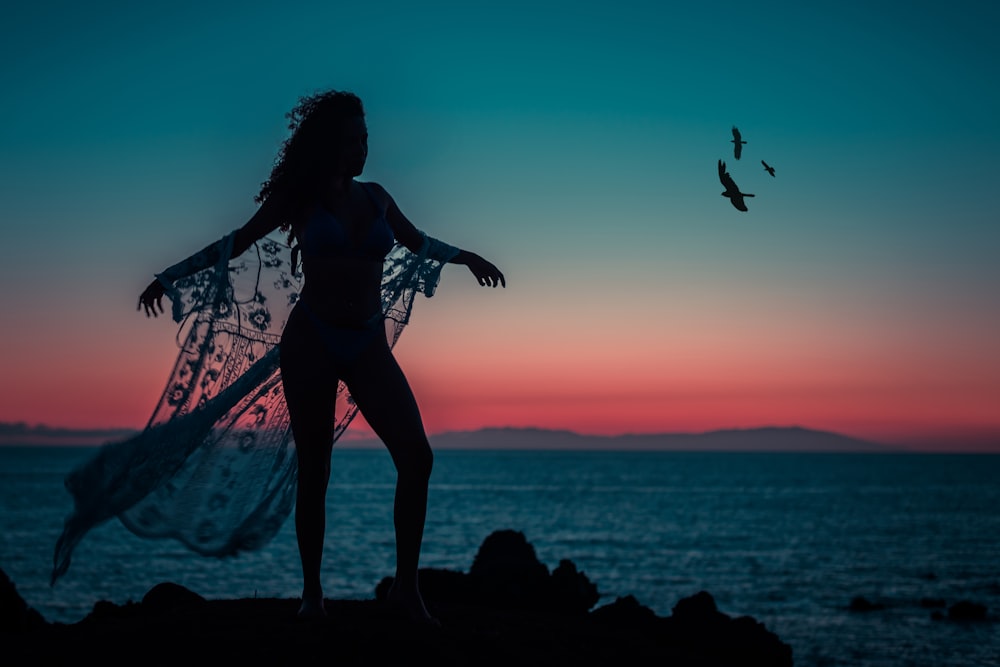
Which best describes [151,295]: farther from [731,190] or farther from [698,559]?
[698,559]

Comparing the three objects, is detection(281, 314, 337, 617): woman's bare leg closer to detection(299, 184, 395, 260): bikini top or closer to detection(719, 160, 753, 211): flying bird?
detection(299, 184, 395, 260): bikini top

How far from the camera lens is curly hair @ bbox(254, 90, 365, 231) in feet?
18.1

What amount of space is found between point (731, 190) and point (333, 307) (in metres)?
2.36

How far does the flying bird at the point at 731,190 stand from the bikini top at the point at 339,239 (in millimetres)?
1925

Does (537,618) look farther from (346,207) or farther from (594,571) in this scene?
(594,571)

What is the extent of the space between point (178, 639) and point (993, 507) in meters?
87.4

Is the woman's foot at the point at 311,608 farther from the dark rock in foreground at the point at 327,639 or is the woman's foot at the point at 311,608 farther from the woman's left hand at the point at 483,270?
the woman's left hand at the point at 483,270

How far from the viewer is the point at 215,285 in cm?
601

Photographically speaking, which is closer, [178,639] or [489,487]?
[178,639]

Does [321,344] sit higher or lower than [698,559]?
higher

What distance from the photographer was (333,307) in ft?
18.1

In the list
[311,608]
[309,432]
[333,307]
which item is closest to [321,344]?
[333,307]

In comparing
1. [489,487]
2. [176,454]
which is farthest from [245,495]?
[489,487]

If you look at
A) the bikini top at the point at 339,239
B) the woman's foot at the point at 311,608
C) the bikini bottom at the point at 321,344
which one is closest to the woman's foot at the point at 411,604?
the woman's foot at the point at 311,608
